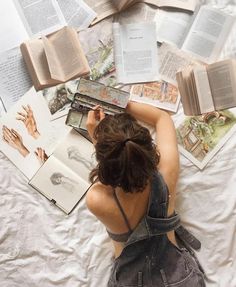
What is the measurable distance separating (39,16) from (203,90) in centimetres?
54

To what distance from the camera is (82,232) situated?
1.02 m

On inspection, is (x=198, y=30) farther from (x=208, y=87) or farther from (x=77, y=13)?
(x=77, y=13)

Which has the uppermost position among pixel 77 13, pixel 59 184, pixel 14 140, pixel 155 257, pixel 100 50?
pixel 77 13

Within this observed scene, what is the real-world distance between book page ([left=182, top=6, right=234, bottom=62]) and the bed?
28 centimetres

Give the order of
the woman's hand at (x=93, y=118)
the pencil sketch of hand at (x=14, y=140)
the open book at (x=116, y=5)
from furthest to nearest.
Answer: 1. the open book at (x=116, y=5)
2. the pencil sketch of hand at (x=14, y=140)
3. the woman's hand at (x=93, y=118)

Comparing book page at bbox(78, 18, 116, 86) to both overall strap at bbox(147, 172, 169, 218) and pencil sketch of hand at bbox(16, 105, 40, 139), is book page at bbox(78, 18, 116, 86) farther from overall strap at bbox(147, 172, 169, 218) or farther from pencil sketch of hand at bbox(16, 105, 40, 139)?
overall strap at bbox(147, 172, 169, 218)

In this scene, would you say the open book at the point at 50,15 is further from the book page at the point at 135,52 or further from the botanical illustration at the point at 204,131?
the botanical illustration at the point at 204,131

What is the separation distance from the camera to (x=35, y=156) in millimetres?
1076

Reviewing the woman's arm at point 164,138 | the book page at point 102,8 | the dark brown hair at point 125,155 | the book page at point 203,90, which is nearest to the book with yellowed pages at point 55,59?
the book page at point 102,8

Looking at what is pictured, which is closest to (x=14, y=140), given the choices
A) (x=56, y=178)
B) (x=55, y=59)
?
(x=56, y=178)

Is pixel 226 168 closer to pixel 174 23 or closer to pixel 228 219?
pixel 228 219

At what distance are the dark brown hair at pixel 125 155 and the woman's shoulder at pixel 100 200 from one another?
0.09 metres

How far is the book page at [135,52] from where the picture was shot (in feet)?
3.74

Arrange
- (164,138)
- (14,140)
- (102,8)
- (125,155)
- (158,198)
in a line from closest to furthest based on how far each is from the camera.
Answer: (125,155) < (158,198) < (164,138) < (14,140) < (102,8)
